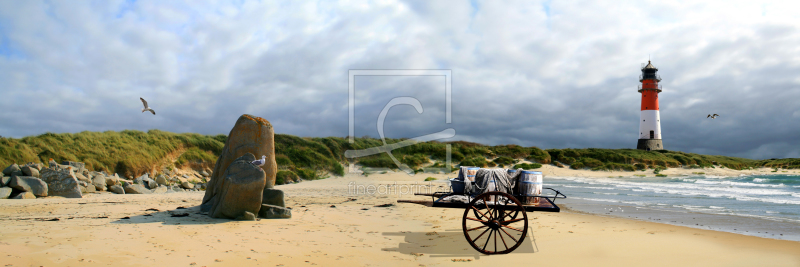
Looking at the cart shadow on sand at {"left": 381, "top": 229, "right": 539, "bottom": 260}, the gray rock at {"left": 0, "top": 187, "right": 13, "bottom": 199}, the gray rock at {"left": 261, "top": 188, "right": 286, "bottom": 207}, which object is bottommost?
the cart shadow on sand at {"left": 381, "top": 229, "right": 539, "bottom": 260}

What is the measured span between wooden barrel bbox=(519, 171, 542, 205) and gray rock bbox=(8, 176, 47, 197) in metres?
15.3

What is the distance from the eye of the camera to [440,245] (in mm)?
7395

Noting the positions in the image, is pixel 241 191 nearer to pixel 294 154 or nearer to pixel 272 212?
pixel 272 212

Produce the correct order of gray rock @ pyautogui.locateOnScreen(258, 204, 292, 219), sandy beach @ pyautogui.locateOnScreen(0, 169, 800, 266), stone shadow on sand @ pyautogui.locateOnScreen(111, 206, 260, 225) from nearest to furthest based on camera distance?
1. sandy beach @ pyautogui.locateOnScreen(0, 169, 800, 266)
2. stone shadow on sand @ pyautogui.locateOnScreen(111, 206, 260, 225)
3. gray rock @ pyautogui.locateOnScreen(258, 204, 292, 219)

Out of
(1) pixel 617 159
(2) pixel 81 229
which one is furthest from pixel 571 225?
(1) pixel 617 159

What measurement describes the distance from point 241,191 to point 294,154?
20.6 m

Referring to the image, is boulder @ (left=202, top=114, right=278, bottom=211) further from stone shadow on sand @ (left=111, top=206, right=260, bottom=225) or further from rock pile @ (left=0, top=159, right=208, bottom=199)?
rock pile @ (left=0, top=159, right=208, bottom=199)

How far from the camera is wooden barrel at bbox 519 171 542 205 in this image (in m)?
7.07

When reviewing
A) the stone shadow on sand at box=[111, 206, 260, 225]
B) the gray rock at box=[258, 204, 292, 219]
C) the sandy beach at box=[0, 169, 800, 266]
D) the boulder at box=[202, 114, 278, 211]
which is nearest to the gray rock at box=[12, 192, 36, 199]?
the sandy beach at box=[0, 169, 800, 266]

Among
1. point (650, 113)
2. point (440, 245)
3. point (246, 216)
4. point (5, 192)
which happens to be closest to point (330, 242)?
point (440, 245)

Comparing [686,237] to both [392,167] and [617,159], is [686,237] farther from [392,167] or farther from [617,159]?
[617,159]

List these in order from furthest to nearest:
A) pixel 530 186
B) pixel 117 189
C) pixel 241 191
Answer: pixel 117 189
pixel 241 191
pixel 530 186

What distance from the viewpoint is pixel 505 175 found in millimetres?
7402

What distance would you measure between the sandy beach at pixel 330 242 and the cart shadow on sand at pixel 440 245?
0.02m
